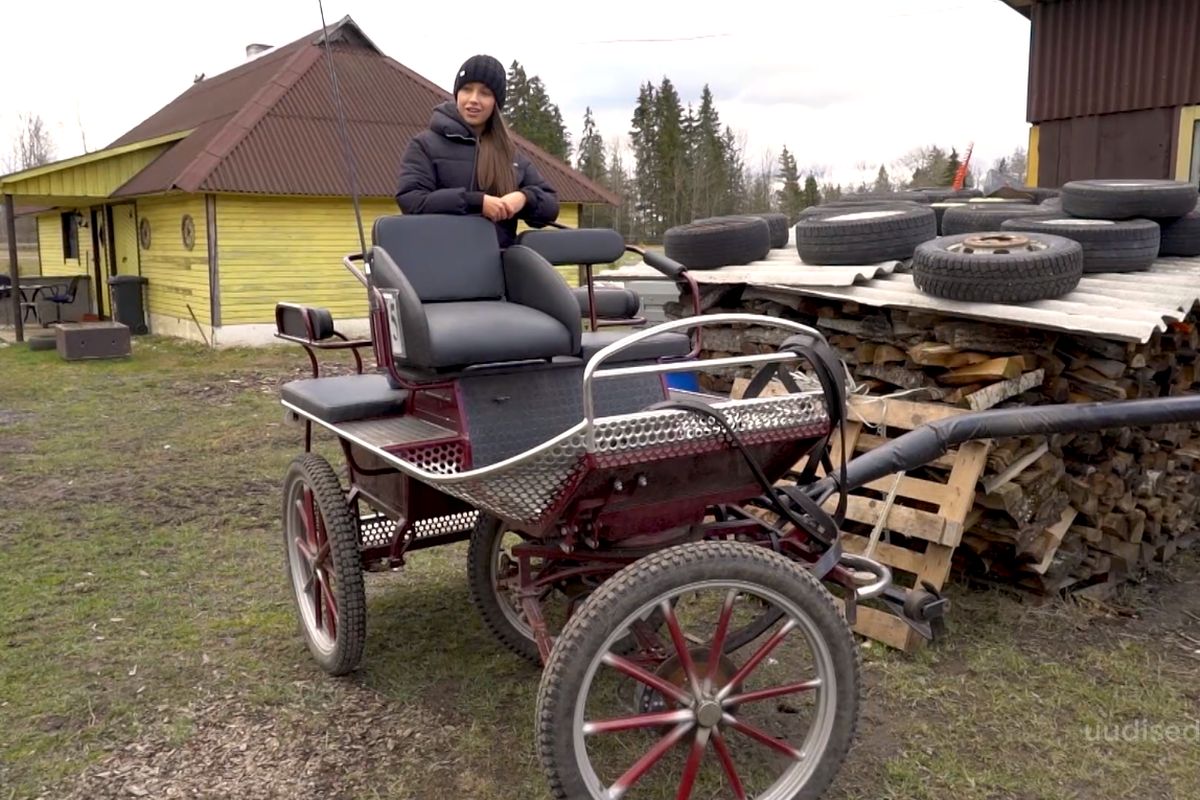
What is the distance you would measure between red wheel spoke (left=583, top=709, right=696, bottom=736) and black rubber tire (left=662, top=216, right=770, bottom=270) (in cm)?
394

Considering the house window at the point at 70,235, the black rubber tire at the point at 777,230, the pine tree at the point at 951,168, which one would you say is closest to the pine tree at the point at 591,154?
the pine tree at the point at 951,168

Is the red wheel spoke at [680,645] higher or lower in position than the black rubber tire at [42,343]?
higher

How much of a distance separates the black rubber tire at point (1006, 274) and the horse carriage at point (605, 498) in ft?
4.50

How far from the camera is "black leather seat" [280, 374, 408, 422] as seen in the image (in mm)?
3281

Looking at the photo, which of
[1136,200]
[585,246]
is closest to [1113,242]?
[1136,200]

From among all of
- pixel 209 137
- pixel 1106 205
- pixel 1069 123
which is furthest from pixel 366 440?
pixel 209 137

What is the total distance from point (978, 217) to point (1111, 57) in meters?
5.39

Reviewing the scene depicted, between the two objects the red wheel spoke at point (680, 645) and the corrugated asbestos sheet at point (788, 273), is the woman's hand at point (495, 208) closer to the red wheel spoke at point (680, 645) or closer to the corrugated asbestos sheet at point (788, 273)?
the corrugated asbestos sheet at point (788, 273)

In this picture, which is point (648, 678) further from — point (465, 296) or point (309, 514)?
point (309, 514)

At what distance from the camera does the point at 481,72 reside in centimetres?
352

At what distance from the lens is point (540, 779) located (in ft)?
9.64

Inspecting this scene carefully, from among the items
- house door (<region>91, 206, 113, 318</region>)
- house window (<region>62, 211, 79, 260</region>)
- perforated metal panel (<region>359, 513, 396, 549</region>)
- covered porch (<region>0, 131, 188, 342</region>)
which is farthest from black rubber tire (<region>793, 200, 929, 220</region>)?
house window (<region>62, 211, 79, 260</region>)

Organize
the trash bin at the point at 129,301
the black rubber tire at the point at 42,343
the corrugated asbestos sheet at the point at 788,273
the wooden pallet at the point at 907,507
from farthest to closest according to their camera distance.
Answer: the trash bin at the point at 129,301 < the black rubber tire at the point at 42,343 < the corrugated asbestos sheet at the point at 788,273 < the wooden pallet at the point at 907,507

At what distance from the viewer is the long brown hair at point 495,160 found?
3.61m
